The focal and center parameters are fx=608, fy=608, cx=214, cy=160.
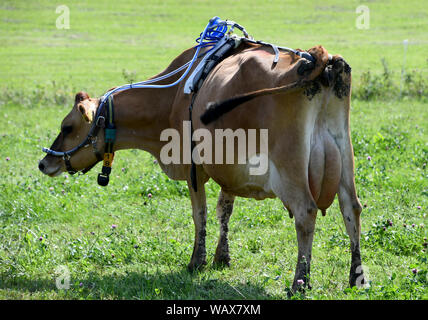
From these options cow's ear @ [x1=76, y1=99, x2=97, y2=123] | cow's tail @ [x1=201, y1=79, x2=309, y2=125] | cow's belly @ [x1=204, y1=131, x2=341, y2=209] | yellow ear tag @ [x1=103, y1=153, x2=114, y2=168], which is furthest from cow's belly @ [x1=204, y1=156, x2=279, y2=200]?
cow's ear @ [x1=76, y1=99, x2=97, y2=123]

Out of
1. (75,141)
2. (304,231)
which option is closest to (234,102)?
(304,231)

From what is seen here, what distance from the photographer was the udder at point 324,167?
17.6ft

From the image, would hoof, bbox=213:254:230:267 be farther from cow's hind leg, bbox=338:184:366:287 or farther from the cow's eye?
the cow's eye

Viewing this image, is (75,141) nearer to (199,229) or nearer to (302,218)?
(199,229)

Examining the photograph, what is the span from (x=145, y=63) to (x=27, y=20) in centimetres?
1404

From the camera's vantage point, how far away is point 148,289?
5.85m

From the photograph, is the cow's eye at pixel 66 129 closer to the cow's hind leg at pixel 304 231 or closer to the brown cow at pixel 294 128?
the brown cow at pixel 294 128

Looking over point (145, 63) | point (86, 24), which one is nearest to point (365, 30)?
point (145, 63)

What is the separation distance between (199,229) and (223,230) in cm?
28

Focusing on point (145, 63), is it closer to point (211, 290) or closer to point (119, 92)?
point (119, 92)

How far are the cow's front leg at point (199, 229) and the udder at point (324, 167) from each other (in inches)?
60.0

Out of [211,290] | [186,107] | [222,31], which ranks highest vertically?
[222,31]

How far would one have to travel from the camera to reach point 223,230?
21.9 ft

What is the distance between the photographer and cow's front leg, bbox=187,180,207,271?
254 inches
